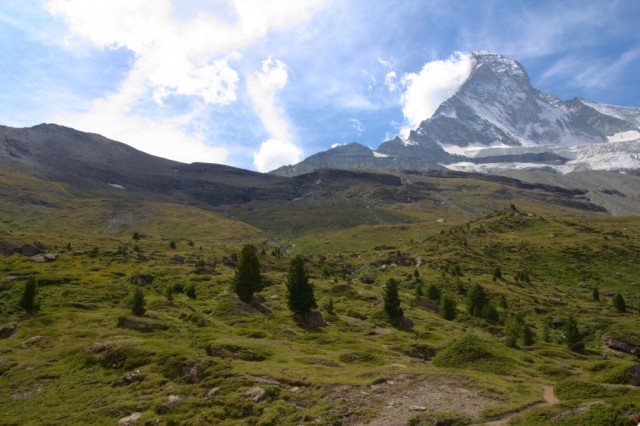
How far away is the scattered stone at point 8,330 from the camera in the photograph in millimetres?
53425

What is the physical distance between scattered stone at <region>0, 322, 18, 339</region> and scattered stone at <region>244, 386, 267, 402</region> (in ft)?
120

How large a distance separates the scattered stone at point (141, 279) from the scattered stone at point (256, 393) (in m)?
72.2

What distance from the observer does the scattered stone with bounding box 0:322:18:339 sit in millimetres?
53425

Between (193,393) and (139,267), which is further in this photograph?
(139,267)

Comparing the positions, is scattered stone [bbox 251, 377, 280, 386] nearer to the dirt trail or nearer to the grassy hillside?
the grassy hillside

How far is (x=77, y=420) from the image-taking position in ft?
110

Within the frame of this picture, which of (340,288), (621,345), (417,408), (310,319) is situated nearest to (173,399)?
(417,408)

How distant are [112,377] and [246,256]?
37.6 m

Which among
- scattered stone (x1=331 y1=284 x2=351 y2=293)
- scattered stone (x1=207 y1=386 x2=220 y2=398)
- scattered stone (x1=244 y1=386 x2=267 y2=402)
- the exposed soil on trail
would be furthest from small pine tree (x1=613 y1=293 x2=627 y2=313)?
scattered stone (x1=207 y1=386 x2=220 y2=398)

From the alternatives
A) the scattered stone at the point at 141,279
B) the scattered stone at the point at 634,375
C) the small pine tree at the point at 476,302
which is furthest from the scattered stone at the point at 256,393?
the small pine tree at the point at 476,302

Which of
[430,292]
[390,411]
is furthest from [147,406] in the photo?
[430,292]

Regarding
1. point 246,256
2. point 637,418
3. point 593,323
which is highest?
point 246,256

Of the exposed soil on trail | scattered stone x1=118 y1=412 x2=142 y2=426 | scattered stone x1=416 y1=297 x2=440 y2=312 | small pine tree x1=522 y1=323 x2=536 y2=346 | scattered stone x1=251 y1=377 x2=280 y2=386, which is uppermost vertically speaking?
the exposed soil on trail

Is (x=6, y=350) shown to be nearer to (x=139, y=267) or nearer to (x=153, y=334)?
(x=153, y=334)
